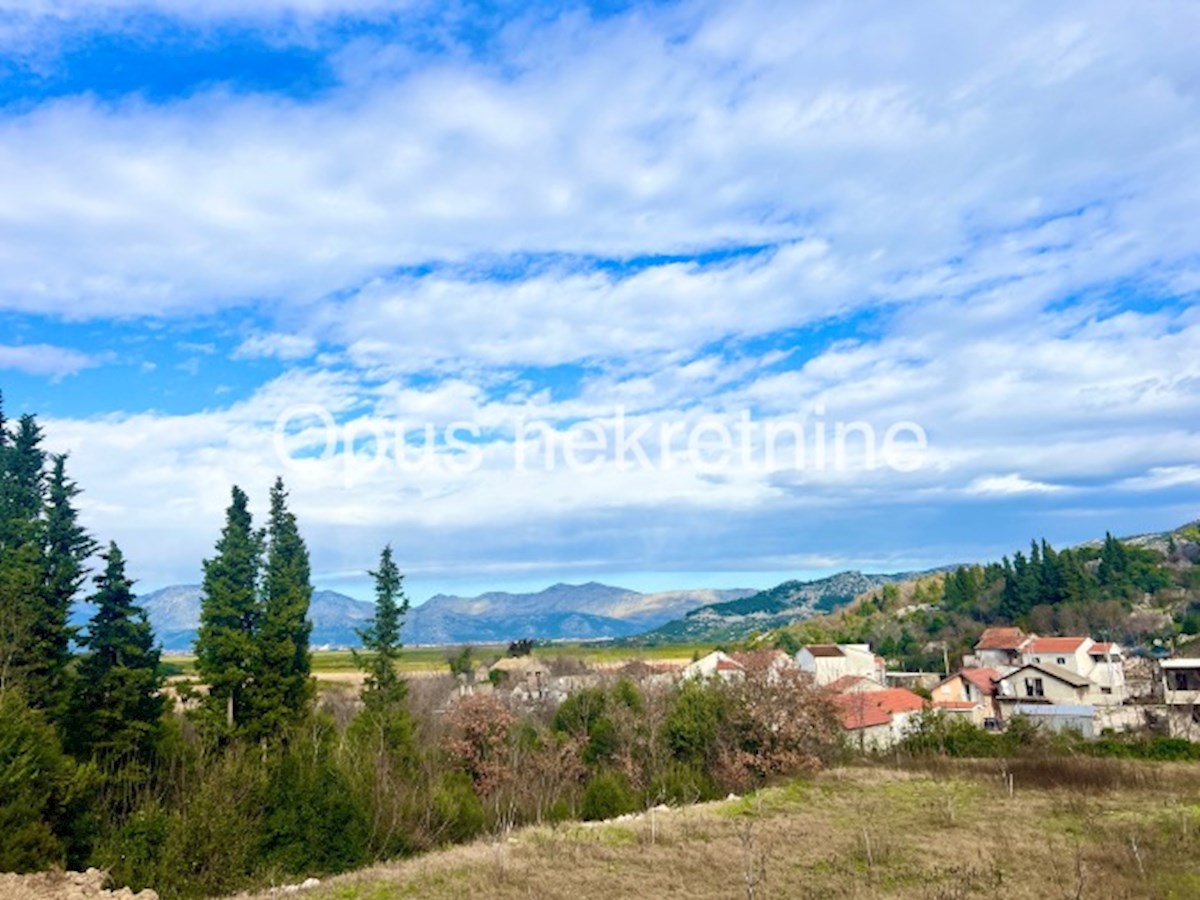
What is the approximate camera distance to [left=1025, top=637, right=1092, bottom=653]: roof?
6225cm

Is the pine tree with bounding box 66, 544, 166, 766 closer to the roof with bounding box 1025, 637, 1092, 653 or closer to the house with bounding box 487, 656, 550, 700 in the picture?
the house with bounding box 487, 656, 550, 700

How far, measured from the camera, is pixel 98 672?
81.3ft

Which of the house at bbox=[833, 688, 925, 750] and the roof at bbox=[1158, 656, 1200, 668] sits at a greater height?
the roof at bbox=[1158, 656, 1200, 668]

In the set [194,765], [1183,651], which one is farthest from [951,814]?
[1183,651]

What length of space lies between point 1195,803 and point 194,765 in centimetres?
3061

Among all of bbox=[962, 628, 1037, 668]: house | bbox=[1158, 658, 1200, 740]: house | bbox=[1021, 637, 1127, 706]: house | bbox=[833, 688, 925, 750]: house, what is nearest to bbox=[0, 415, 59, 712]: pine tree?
bbox=[833, 688, 925, 750]: house

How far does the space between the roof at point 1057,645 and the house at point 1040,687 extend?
537cm

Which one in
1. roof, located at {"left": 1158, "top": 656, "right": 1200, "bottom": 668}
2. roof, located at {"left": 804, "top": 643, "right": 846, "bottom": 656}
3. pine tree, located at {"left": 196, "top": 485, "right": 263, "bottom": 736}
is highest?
pine tree, located at {"left": 196, "top": 485, "right": 263, "bottom": 736}

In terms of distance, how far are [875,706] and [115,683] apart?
3875 cm

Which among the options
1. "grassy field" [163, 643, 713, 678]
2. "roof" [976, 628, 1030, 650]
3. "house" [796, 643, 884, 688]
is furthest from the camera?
"grassy field" [163, 643, 713, 678]

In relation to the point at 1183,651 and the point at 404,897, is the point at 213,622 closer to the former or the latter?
the point at 404,897

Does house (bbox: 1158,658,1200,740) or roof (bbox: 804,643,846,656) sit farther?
roof (bbox: 804,643,846,656)

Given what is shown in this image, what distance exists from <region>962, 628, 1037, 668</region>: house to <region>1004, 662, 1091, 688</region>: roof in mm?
16321

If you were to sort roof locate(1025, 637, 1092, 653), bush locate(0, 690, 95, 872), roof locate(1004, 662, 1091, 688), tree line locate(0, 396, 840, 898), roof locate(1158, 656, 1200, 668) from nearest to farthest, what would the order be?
bush locate(0, 690, 95, 872) < tree line locate(0, 396, 840, 898) < roof locate(1158, 656, 1200, 668) < roof locate(1004, 662, 1091, 688) < roof locate(1025, 637, 1092, 653)
